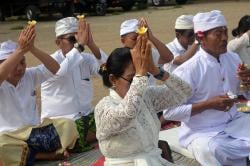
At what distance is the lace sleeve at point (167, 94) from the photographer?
4.23 m

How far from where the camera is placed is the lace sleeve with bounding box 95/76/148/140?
3666 millimetres

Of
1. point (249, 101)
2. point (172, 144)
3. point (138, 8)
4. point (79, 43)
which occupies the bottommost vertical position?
point (138, 8)

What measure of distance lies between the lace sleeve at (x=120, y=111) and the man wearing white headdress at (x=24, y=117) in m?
1.78

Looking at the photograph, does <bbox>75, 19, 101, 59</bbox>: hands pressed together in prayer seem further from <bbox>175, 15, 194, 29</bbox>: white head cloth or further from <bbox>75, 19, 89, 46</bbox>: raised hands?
<bbox>175, 15, 194, 29</bbox>: white head cloth

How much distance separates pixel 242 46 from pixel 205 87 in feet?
8.71

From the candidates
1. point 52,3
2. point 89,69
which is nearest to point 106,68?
point 89,69

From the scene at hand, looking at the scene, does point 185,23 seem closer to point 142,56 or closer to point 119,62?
point 119,62

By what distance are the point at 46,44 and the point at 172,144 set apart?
11148 mm

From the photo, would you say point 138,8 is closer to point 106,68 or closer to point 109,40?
point 109,40

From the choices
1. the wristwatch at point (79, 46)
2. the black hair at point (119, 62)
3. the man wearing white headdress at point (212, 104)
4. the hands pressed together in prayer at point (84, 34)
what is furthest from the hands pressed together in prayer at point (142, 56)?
the wristwatch at point (79, 46)

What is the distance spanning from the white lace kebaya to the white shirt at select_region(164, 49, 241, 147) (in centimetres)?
91

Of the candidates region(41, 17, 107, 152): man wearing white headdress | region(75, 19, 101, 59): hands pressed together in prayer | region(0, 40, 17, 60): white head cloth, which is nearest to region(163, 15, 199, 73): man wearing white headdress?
region(41, 17, 107, 152): man wearing white headdress

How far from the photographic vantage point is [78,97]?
22.8ft

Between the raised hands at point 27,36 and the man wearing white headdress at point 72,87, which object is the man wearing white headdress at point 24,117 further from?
the man wearing white headdress at point 72,87
